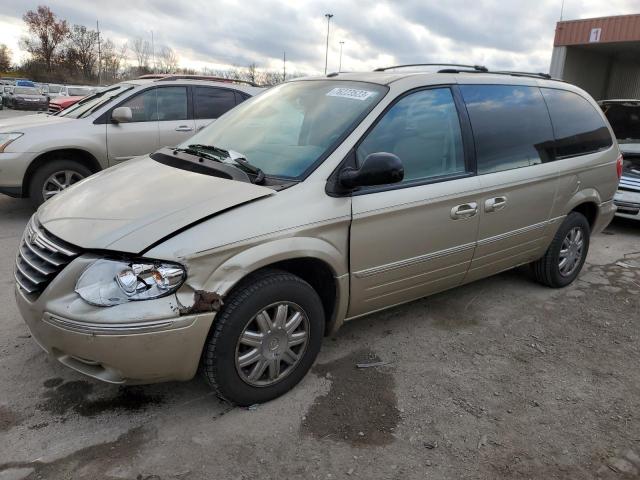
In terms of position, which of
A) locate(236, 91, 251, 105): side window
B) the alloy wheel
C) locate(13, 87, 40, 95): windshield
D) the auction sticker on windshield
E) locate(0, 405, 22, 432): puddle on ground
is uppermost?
locate(13, 87, 40, 95): windshield

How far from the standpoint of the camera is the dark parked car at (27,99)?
29.4m

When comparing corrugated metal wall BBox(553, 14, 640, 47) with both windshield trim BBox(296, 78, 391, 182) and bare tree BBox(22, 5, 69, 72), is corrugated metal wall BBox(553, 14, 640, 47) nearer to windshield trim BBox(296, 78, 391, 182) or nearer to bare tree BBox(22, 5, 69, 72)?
windshield trim BBox(296, 78, 391, 182)

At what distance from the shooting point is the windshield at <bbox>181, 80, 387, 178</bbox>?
296cm

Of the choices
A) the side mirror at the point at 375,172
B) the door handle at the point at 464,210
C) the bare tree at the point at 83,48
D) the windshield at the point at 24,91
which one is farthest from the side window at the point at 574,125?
the bare tree at the point at 83,48

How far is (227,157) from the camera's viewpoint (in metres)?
3.08

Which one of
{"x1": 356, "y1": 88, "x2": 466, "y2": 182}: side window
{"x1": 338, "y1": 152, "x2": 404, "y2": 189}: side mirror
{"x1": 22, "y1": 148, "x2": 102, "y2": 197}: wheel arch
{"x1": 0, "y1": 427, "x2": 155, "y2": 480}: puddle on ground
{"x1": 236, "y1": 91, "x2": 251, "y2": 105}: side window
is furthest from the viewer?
{"x1": 236, "y1": 91, "x2": 251, "y2": 105}: side window

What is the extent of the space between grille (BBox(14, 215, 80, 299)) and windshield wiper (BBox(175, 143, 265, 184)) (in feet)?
3.22

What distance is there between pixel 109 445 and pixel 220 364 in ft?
2.07

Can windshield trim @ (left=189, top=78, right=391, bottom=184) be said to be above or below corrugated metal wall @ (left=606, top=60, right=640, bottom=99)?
below

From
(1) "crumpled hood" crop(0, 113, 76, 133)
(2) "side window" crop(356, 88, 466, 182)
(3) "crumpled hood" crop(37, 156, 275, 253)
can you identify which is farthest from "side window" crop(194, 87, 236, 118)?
(2) "side window" crop(356, 88, 466, 182)

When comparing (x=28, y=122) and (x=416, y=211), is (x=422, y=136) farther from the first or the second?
(x=28, y=122)

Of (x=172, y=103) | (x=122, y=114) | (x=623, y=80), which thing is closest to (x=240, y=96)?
(x=172, y=103)

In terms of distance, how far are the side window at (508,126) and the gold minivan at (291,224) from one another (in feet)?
0.04

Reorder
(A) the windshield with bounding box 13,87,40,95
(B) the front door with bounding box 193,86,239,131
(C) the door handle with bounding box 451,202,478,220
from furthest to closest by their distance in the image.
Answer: (A) the windshield with bounding box 13,87,40,95
(B) the front door with bounding box 193,86,239,131
(C) the door handle with bounding box 451,202,478,220
